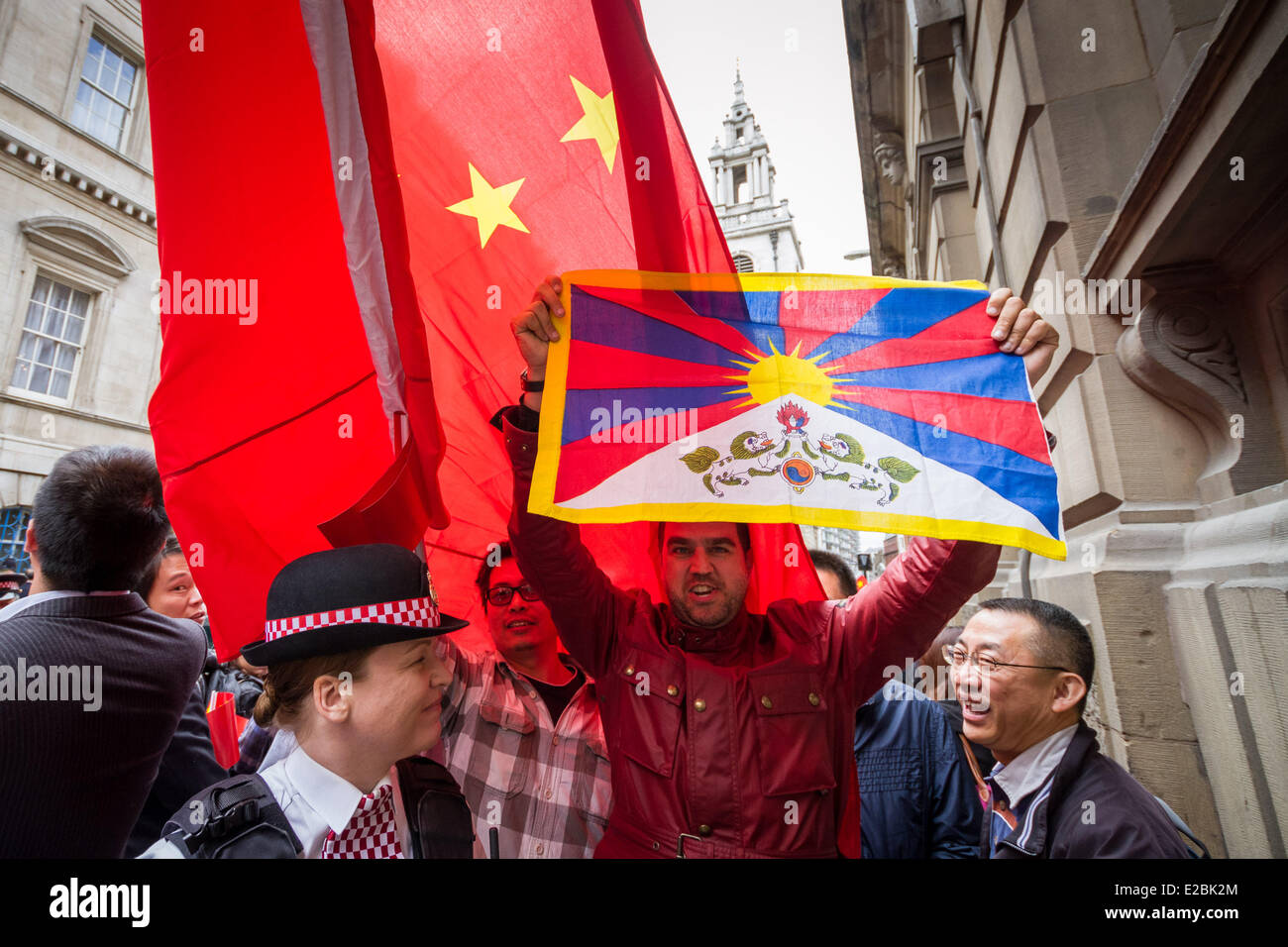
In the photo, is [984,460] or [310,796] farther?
[984,460]

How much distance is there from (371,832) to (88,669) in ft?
3.00

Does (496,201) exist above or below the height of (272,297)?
above

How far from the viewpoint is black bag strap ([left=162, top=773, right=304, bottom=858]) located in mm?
1159

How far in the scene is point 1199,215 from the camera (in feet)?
Answer: 7.61

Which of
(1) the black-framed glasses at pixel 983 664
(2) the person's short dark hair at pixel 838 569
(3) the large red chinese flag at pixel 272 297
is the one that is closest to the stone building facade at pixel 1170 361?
(1) the black-framed glasses at pixel 983 664

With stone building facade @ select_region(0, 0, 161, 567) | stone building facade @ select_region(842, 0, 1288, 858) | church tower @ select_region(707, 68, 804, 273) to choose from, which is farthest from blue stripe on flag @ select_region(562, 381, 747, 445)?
church tower @ select_region(707, 68, 804, 273)

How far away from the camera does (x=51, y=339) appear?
442 inches

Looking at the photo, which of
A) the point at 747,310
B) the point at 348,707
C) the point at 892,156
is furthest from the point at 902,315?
the point at 892,156

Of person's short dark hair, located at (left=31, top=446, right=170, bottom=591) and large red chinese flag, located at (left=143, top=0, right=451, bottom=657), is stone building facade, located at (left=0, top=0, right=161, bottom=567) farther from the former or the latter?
large red chinese flag, located at (left=143, top=0, right=451, bottom=657)

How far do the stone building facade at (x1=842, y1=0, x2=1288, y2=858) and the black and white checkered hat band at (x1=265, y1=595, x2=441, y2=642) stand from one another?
2621 millimetres

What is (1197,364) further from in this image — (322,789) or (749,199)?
(749,199)

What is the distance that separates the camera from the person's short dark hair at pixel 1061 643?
201 cm

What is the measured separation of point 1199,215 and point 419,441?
285 cm
